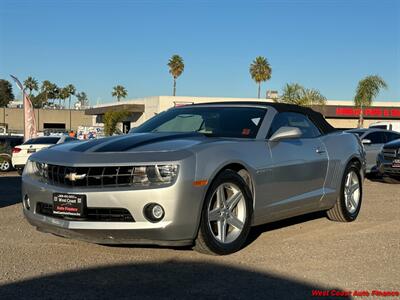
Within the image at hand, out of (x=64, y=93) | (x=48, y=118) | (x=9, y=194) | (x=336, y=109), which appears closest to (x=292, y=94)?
(x=336, y=109)

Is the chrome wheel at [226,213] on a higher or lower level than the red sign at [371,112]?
lower

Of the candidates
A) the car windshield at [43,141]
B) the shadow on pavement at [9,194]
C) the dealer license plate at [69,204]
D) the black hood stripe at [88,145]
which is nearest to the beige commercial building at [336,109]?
the car windshield at [43,141]

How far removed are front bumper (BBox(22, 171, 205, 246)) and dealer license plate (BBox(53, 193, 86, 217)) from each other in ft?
0.15

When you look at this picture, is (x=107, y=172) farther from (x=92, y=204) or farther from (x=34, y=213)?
(x=34, y=213)

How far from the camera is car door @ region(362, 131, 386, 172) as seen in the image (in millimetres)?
15062

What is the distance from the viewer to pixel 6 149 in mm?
19891

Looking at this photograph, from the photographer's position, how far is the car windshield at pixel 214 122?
5648 mm

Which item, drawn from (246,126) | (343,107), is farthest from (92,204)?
(343,107)

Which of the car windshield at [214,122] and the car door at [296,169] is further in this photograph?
the car windshield at [214,122]

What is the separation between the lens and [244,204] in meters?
5.06

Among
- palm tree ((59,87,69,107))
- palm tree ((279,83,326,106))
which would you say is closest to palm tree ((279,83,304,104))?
palm tree ((279,83,326,106))

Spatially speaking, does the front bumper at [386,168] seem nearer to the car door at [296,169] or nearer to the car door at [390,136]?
the car door at [390,136]

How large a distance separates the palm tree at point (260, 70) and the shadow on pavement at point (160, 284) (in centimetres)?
6276

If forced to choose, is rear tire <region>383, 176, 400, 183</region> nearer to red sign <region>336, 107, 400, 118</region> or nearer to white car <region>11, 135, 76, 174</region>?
white car <region>11, 135, 76, 174</region>
